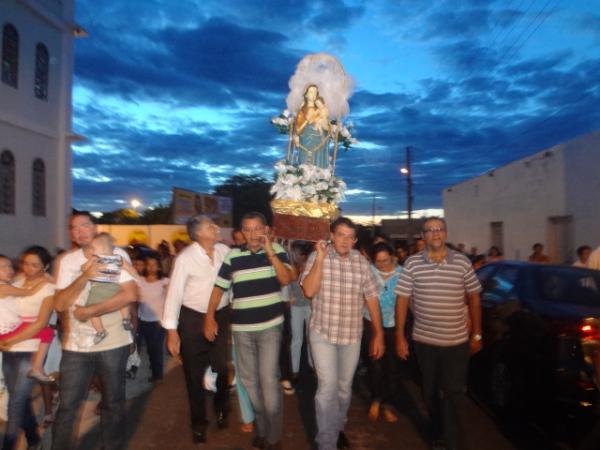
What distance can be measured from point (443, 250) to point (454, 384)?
1.06 metres

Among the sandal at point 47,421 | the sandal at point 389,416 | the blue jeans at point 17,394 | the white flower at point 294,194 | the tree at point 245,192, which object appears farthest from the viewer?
the tree at point 245,192

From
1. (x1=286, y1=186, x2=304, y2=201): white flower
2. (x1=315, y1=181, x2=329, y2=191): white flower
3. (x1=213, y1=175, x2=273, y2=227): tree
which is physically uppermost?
(x1=213, y1=175, x2=273, y2=227): tree

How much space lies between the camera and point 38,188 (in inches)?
656

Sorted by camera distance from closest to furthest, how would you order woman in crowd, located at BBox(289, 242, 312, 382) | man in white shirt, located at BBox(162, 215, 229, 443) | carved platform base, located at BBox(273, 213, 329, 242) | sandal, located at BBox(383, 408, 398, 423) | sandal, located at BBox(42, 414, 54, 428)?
1. man in white shirt, located at BBox(162, 215, 229, 443)
2. sandal, located at BBox(42, 414, 54, 428)
3. sandal, located at BBox(383, 408, 398, 423)
4. carved platform base, located at BBox(273, 213, 329, 242)
5. woman in crowd, located at BBox(289, 242, 312, 382)

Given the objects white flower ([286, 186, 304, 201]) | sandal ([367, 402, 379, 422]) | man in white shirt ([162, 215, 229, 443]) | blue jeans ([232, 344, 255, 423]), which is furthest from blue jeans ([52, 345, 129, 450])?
white flower ([286, 186, 304, 201])

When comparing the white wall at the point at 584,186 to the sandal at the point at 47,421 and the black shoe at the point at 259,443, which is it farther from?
the sandal at the point at 47,421

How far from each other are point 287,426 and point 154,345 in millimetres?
2439

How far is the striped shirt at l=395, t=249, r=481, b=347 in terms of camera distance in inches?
185

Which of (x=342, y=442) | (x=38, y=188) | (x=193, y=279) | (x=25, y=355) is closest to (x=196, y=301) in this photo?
(x=193, y=279)

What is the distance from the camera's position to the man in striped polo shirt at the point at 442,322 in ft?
15.3

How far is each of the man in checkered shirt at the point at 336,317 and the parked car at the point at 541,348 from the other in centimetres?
144

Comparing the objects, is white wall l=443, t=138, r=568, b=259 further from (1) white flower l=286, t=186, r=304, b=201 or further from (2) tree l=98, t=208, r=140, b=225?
(2) tree l=98, t=208, r=140, b=225

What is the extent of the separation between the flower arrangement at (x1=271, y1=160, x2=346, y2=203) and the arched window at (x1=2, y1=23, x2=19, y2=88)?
9.85 meters

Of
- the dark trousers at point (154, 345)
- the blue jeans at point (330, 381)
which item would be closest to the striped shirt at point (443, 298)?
the blue jeans at point (330, 381)
